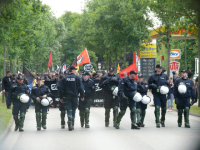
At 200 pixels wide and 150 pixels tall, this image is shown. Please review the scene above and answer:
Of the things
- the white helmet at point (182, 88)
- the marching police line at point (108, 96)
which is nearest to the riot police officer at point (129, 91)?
the marching police line at point (108, 96)

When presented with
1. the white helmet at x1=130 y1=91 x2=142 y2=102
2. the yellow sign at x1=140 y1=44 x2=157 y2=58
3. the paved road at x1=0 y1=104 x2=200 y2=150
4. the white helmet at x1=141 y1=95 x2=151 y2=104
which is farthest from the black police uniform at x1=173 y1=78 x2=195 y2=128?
the yellow sign at x1=140 y1=44 x2=157 y2=58

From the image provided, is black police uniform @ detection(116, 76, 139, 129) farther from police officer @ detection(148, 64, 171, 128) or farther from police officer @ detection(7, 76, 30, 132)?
police officer @ detection(7, 76, 30, 132)

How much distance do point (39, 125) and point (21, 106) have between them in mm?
811

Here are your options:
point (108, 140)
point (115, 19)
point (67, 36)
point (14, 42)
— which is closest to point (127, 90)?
point (108, 140)

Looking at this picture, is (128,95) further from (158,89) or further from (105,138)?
(105,138)

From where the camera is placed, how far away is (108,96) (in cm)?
1220

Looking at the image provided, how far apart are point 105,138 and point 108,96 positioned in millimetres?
2547

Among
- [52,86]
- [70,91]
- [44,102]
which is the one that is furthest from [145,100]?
[52,86]

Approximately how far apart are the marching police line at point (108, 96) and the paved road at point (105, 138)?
43 cm

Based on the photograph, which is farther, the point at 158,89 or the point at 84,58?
the point at 84,58

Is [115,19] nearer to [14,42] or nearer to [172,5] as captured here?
[14,42]

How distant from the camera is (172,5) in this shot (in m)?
19.1

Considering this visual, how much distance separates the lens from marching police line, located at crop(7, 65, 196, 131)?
11.6 meters

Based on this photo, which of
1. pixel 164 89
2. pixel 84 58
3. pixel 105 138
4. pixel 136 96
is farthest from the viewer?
pixel 84 58
